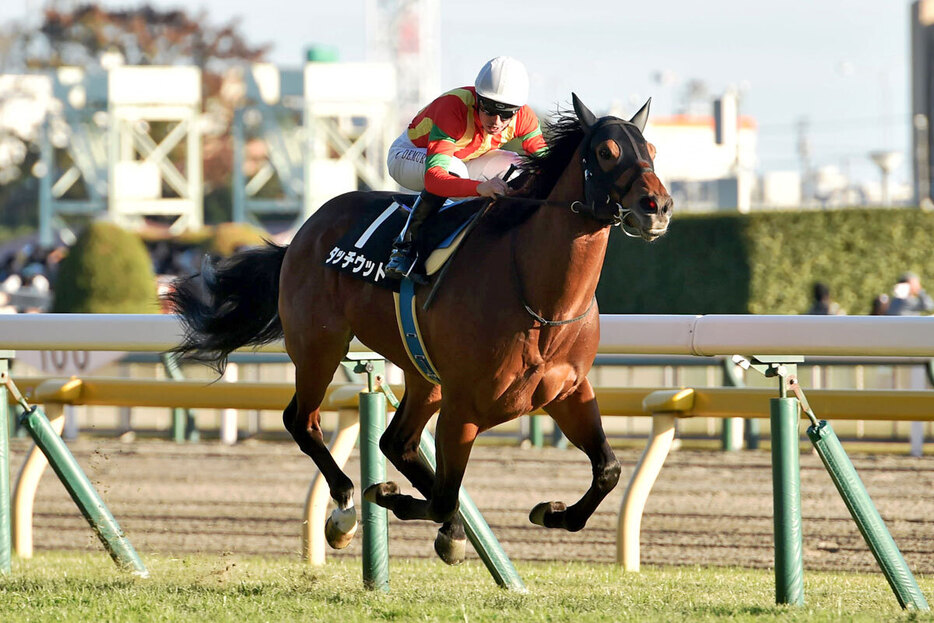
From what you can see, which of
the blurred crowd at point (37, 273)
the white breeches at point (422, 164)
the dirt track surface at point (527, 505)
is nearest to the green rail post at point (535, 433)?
the dirt track surface at point (527, 505)

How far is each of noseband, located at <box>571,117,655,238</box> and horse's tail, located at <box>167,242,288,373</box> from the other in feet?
5.78

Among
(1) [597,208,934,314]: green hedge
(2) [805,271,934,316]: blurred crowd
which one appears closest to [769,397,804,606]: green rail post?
(2) [805,271,934,316]: blurred crowd

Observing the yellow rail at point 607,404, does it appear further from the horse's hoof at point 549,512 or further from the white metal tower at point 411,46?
the white metal tower at point 411,46

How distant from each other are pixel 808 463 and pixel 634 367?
1958 millimetres

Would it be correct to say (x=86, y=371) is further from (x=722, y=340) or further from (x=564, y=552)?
(x=722, y=340)

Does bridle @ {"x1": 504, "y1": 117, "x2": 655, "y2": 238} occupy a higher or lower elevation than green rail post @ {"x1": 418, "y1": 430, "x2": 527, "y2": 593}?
higher

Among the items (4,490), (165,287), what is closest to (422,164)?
(165,287)

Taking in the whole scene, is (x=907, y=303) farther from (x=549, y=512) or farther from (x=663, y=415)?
(x=549, y=512)

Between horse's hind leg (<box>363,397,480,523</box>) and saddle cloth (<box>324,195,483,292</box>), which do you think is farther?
saddle cloth (<box>324,195,483,292</box>)

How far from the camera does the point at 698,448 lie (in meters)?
9.83

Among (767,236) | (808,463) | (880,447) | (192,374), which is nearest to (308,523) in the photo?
(808,463)

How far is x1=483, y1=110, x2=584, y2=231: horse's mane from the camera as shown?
403 cm

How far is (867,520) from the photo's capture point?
410cm

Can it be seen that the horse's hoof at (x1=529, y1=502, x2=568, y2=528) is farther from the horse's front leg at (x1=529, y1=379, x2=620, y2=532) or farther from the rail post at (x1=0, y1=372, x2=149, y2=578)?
the rail post at (x1=0, y1=372, x2=149, y2=578)
